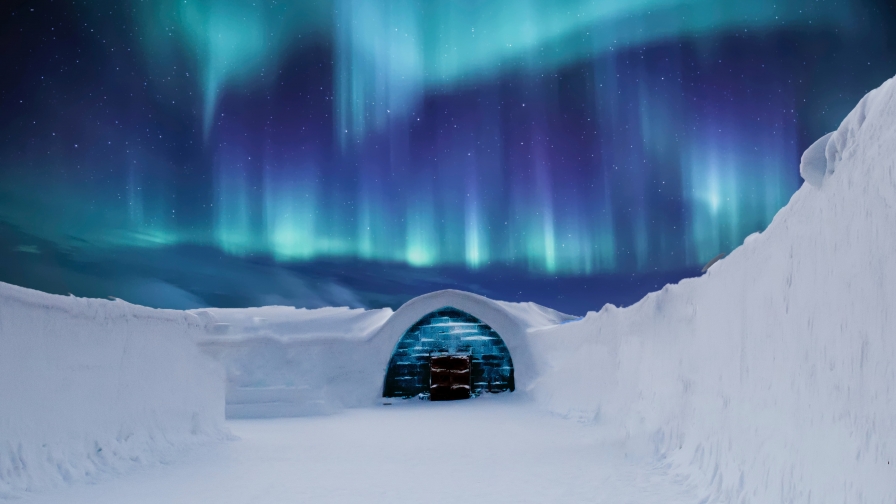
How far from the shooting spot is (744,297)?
14.0 feet

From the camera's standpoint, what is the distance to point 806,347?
126 inches

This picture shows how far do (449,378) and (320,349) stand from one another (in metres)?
3.31

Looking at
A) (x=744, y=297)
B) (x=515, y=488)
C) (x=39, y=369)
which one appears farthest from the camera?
(x=39, y=369)

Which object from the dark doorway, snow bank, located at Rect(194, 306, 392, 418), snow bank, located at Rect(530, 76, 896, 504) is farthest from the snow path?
the dark doorway

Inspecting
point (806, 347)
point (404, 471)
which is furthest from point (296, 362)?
point (806, 347)

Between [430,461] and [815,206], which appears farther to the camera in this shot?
[430,461]

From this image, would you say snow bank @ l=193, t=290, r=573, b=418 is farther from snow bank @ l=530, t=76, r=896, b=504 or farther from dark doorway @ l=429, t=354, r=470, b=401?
snow bank @ l=530, t=76, r=896, b=504

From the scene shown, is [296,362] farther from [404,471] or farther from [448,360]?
[404,471]

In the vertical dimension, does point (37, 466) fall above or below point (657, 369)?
below

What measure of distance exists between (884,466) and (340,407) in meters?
12.4

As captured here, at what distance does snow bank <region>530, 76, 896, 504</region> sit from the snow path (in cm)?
66

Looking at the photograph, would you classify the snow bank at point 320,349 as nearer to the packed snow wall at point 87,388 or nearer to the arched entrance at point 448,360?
the arched entrance at point 448,360

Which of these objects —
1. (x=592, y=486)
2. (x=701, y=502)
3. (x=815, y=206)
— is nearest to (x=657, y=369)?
(x=592, y=486)

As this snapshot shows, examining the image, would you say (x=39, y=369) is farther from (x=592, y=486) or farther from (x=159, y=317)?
(x=592, y=486)
